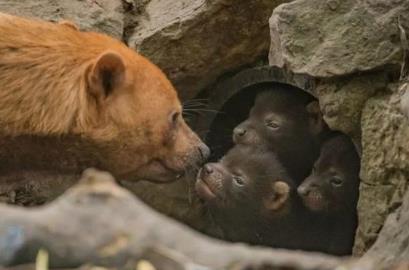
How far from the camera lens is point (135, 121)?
5578 mm

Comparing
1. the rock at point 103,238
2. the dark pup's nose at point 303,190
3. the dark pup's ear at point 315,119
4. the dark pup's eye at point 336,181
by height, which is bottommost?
the dark pup's nose at point 303,190

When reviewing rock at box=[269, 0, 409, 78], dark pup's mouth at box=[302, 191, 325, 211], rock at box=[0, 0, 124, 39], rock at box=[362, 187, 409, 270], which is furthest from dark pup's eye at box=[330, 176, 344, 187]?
rock at box=[362, 187, 409, 270]

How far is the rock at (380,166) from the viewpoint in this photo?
593 centimetres

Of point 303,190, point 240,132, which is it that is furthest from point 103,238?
point 240,132

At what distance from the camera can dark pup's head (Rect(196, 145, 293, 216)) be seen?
25.0 feet

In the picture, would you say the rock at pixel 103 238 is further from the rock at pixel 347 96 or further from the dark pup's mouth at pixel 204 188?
the dark pup's mouth at pixel 204 188

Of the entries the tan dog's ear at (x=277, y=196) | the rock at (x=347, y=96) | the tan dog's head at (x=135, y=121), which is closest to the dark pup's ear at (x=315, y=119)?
the tan dog's ear at (x=277, y=196)

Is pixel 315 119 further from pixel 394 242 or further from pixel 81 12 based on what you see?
pixel 394 242

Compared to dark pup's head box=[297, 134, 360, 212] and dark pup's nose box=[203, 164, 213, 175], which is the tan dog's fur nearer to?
dark pup's nose box=[203, 164, 213, 175]

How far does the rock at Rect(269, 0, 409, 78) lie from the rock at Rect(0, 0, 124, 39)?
1.36m

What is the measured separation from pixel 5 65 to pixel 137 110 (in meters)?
0.73

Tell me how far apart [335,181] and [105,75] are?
8.51ft

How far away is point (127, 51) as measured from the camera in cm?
571

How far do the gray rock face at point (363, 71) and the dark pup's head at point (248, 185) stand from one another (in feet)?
4.10
